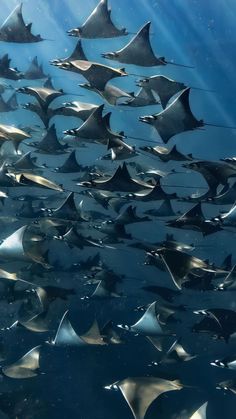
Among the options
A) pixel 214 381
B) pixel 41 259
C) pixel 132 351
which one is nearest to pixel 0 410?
pixel 41 259

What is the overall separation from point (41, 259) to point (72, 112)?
3129 mm

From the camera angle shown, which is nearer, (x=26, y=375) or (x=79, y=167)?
(x=26, y=375)

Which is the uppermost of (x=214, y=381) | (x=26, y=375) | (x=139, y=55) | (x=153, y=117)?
(x=139, y=55)

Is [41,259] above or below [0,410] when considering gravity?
above

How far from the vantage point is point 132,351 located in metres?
13.9

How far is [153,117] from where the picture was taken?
7.41 meters

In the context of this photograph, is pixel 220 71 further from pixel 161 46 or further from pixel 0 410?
pixel 0 410

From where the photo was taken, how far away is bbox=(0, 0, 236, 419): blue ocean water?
12.2 metres

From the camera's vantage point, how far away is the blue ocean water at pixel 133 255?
12180 millimetres

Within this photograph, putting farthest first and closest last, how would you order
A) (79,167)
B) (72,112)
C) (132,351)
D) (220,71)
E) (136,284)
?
(220,71), (136,284), (132,351), (79,167), (72,112)

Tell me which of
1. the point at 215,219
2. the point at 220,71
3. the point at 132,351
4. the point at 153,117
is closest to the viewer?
the point at 215,219

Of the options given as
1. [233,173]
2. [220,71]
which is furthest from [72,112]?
[220,71]

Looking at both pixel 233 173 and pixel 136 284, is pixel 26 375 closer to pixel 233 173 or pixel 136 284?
pixel 233 173

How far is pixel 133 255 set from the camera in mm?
20359
